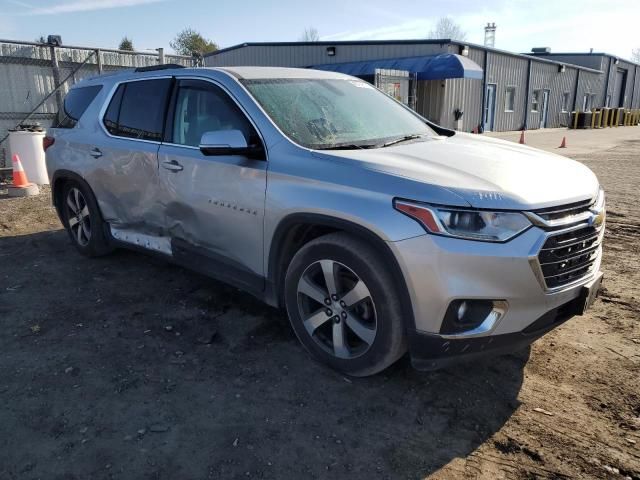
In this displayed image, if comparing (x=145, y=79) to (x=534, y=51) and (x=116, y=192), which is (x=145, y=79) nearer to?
(x=116, y=192)

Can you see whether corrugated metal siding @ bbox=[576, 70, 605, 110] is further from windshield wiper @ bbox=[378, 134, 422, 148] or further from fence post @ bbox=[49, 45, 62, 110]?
windshield wiper @ bbox=[378, 134, 422, 148]

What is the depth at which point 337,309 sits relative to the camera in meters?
3.01

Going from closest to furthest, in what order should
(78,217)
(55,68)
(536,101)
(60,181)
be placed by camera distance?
1. (78,217)
2. (60,181)
3. (55,68)
4. (536,101)

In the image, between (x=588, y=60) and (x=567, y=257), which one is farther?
(x=588, y=60)

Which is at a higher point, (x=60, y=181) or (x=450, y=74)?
(x=450, y=74)

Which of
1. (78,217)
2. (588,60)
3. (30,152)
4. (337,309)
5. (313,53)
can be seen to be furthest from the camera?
(588,60)

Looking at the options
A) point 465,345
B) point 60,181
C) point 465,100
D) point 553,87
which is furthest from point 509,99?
point 465,345

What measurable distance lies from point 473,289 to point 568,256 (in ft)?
2.01

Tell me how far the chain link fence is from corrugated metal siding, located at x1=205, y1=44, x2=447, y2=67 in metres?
14.3

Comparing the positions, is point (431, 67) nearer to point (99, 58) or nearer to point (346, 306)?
point (99, 58)

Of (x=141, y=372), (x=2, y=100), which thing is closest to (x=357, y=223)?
(x=141, y=372)

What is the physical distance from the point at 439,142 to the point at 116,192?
9.45 ft

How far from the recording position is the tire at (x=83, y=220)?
4.96 m

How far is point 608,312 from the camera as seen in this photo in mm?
3959
